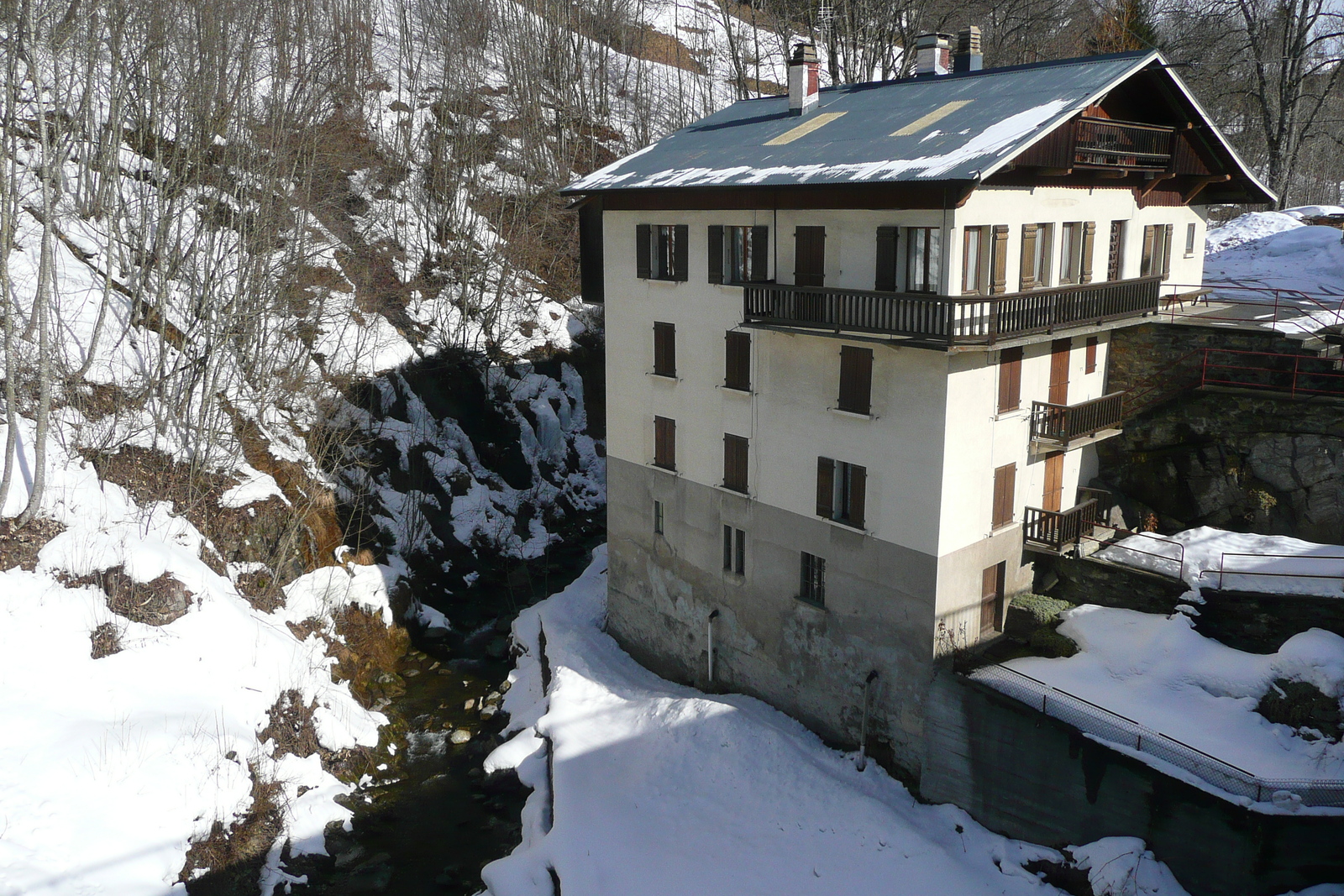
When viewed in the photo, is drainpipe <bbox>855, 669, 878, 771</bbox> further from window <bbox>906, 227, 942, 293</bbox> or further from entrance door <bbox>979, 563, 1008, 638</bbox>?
window <bbox>906, 227, 942, 293</bbox>

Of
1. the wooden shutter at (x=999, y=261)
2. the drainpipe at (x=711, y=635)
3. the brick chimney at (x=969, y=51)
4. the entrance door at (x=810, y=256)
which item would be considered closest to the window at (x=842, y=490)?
the entrance door at (x=810, y=256)

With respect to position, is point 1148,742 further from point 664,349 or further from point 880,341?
point 664,349

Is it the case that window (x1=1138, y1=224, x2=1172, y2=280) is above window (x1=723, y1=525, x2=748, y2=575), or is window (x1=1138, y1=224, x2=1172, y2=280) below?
above

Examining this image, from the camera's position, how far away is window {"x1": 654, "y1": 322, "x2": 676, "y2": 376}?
1029 inches

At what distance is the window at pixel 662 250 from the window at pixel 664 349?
144cm

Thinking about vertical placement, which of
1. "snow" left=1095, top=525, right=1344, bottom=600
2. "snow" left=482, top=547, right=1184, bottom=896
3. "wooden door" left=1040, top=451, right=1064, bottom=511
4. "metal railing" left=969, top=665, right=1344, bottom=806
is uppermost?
"wooden door" left=1040, top=451, right=1064, bottom=511

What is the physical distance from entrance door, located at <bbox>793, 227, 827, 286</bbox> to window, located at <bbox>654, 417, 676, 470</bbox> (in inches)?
239

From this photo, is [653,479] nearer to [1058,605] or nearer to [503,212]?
[1058,605]

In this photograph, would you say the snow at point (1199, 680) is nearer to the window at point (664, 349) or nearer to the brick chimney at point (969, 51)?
the window at point (664, 349)

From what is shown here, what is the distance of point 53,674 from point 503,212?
3608cm

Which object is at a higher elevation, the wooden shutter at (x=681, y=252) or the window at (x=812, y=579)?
the wooden shutter at (x=681, y=252)

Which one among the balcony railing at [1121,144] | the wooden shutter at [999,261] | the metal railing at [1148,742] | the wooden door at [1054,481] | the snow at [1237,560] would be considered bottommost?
the metal railing at [1148,742]

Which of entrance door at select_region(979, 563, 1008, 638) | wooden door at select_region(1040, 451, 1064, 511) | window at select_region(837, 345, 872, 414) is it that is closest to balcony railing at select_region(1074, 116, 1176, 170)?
window at select_region(837, 345, 872, 414)

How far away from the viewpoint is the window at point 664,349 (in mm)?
26141
